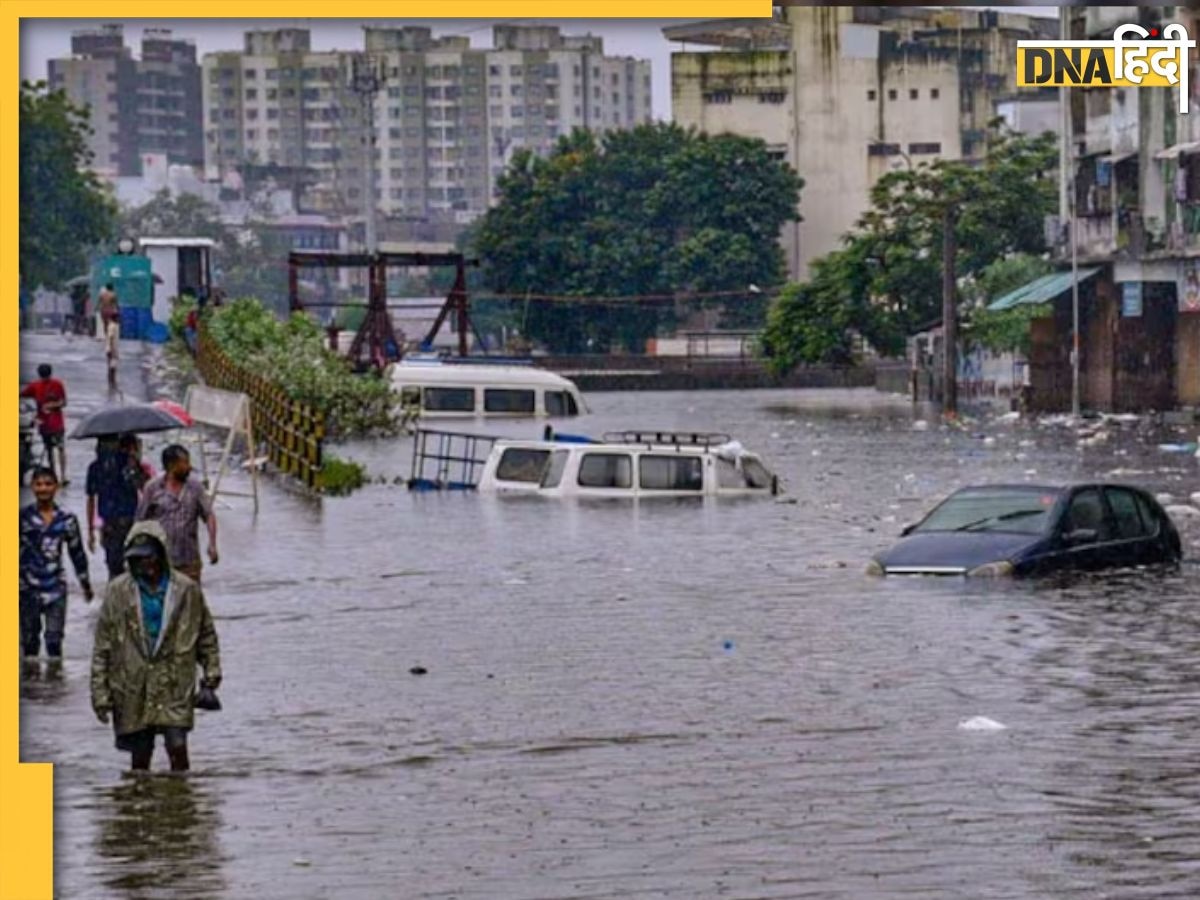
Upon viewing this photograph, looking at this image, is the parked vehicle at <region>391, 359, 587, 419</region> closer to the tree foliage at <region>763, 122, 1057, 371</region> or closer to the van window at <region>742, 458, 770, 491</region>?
the tree foliage at <region>763, 122, 1057, 371</region>

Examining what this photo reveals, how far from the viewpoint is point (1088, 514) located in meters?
25.4

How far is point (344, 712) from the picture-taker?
17.9 metres

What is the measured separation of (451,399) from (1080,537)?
38697 mm

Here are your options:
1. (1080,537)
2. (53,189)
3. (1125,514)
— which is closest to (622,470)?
(1125,514)

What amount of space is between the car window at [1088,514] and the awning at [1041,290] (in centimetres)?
4022

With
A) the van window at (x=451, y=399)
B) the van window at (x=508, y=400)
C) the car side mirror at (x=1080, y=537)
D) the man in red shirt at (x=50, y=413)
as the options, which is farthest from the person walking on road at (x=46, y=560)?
the van window at (x=508, y=400)

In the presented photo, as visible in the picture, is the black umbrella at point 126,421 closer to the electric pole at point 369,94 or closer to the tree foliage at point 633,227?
the electric pole at point 369,94

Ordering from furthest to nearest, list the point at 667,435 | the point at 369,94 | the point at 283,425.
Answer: the point at 369,94, the point at 667,435, the point at 283,425

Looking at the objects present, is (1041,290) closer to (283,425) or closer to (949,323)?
(949,323)

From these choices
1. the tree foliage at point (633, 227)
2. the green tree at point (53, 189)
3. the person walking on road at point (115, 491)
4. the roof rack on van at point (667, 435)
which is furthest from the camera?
the tree foliage at point (633, 227)

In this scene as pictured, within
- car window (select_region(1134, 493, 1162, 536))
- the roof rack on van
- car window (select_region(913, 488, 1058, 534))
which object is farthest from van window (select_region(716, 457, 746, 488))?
car window (select_region(913, 488, 1058, 534))

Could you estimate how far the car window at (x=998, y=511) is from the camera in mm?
25078

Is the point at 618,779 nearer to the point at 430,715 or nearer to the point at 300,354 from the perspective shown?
the point at 430,715

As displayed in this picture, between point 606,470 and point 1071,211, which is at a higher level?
point 1071,211
